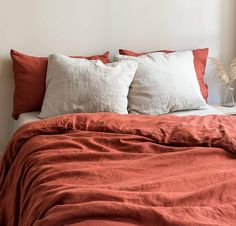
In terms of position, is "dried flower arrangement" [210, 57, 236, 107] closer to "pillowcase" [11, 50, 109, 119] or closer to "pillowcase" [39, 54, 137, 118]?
"pillowcase" [39, 54, 137, 118]

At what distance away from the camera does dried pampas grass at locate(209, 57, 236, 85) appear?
2964 millimetres

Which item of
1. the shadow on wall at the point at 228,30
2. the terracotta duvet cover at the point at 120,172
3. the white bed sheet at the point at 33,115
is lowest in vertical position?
the white bed sheet at the point at 33,115

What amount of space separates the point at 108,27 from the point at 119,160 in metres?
1.40

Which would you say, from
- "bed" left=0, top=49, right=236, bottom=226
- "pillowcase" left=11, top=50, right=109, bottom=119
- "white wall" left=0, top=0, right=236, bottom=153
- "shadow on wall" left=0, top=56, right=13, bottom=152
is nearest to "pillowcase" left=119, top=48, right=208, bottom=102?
"white wall" left=0, top=0, right=236, bottom=153

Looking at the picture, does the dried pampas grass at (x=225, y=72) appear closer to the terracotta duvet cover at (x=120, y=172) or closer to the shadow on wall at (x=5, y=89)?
the terracotta duvet cover at (x=120, y=172)

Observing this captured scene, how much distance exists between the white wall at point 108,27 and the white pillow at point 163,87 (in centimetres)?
30

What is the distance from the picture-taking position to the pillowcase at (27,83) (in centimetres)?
254

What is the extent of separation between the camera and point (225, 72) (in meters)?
3.05

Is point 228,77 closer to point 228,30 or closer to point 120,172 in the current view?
point 228,30

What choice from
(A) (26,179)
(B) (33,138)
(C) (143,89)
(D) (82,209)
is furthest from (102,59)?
(D) (82,209)

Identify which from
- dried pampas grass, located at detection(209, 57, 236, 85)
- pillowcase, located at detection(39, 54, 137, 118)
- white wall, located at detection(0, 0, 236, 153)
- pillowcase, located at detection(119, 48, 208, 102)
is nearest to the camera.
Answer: pillowcase, located at detection(39, 54, 137, 118)

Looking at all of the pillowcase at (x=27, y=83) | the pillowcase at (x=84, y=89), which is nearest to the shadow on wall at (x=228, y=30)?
the pillowcase at (x=84, y=89)

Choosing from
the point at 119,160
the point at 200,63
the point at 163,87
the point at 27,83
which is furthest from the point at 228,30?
the point at 119,160

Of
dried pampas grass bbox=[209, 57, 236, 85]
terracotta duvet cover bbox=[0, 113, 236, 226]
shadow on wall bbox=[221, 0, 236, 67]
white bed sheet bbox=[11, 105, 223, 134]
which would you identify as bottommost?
white bed sheet bbox=[11, 105, 223, 134]
